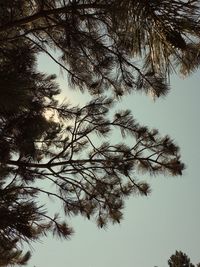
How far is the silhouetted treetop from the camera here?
2.46 meters

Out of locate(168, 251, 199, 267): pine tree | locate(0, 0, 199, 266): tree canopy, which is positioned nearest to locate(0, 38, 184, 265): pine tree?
locate(0, 0, 199, 266): tree canopy

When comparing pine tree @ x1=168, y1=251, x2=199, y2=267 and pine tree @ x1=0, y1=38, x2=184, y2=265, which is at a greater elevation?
pine tree @ x1=168, y1=251, x2=199, y2=267

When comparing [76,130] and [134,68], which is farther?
[76,130]

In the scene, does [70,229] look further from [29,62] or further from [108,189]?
[29,62]

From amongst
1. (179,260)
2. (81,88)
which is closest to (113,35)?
(81,88)

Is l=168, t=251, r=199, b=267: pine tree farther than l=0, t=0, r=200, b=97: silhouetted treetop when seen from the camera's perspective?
Yes

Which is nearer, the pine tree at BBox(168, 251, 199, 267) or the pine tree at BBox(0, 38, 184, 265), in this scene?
the pine tree at BBox(0, 38, 184, 265)

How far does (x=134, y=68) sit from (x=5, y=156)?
5.97ft

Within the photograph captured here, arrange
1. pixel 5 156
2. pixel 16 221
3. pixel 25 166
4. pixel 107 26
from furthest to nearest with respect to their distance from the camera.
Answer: pixel 25 166 < pixel 5 156 < pixel 107 26 < pixel 16 221

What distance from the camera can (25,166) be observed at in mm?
5289

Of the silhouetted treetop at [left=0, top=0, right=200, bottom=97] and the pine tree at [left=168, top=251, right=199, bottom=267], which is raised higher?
the pine tree at [left=168, top=251, right=199, bottom=267]

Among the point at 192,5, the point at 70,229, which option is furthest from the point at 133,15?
the point at 70,229

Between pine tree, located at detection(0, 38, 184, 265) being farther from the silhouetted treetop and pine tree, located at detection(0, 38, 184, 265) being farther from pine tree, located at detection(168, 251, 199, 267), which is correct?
pine tree, located at detection(168, 251, 199, 267)

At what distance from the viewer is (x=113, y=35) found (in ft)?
15.0
